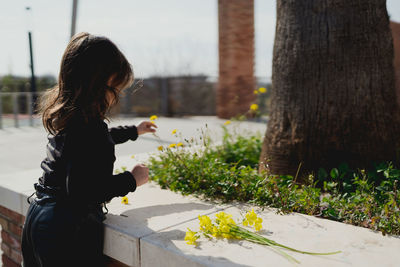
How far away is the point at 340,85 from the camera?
9.24ft

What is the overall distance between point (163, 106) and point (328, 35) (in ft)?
43.7

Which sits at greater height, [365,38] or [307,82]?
Answer: [365,38]

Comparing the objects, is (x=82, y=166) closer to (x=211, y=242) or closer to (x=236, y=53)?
(x=211, y=242)

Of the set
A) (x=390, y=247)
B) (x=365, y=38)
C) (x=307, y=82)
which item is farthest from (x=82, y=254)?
(x=365, y=38)

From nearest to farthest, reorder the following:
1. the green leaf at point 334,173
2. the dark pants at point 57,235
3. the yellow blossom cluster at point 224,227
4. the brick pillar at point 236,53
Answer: the dark pants at point 57,235
the yellow blossom cluster at point 224,227
the green leaf at point 334,173
the brick pillar at point 236,53

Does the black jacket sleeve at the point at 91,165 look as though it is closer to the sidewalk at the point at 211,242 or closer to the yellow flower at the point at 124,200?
the sidewalk at the point at 211,242

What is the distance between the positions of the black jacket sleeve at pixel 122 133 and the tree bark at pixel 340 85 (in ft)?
4.14

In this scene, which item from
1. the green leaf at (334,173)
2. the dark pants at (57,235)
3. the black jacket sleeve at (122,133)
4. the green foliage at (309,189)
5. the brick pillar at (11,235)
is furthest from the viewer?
the brick pillar at (11,235)

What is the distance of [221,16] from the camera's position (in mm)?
11633

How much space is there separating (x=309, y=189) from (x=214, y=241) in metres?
0.82

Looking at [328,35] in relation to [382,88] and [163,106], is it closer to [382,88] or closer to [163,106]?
[382,88]

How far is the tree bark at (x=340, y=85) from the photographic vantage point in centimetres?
280

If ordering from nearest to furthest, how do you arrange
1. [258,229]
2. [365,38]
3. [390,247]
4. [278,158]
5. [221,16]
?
[390,247] → [258,229] → [365,38] → [278,158] → [221,16]

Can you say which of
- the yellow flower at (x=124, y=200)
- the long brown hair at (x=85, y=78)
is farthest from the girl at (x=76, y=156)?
the yellow flower at (x=124, y=200)
